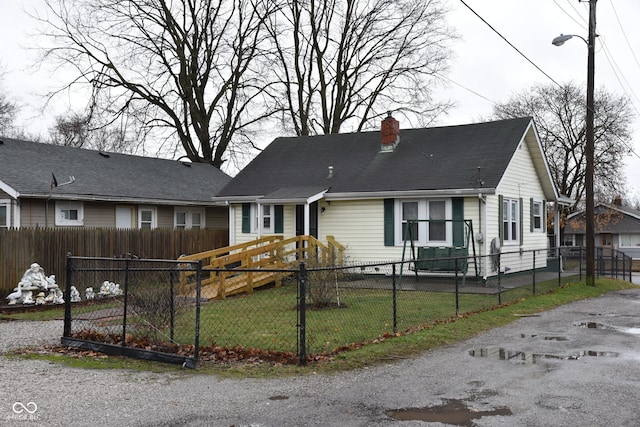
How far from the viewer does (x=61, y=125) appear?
168 ft

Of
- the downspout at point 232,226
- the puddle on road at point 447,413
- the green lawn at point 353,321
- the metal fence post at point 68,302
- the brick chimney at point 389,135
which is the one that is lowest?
the puddle on road at point 447,413

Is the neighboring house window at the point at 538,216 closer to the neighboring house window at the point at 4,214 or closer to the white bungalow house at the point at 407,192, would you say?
the white bungalow house at the point at 407,192

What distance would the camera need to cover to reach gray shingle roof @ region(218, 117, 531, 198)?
2047 centimetres

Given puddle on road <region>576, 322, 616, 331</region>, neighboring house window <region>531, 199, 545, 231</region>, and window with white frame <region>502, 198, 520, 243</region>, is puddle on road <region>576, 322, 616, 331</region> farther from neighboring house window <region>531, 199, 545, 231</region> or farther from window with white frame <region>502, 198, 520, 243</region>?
neighboring house window <region>531, 199, 545, 231</region>

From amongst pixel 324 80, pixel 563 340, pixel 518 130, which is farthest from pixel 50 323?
pixel 324 80

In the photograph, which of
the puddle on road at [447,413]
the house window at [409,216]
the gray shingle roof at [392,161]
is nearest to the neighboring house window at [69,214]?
the gray shingle roof at [392,161]

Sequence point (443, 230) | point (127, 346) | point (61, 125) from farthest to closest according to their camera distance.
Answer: point (61, 125), point (443, 230), point (127, 346)

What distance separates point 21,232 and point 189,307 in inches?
354

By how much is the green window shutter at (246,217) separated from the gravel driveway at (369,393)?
14.7 m

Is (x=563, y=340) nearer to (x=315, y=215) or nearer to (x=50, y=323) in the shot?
(x=50, y=323)

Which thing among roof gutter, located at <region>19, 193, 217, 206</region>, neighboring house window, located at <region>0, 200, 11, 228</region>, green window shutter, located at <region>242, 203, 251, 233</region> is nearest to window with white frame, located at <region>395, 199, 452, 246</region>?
green window shutter, located at <region>242, 203, 251, 233</region>

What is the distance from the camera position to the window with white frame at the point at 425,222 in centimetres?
2020

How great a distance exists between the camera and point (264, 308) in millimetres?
14359

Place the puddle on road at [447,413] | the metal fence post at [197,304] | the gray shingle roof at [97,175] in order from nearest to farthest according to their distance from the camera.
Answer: the puddle on road at [447,413] → the metal fence post at [197,304] → the gray shingle roof at [97,175]
